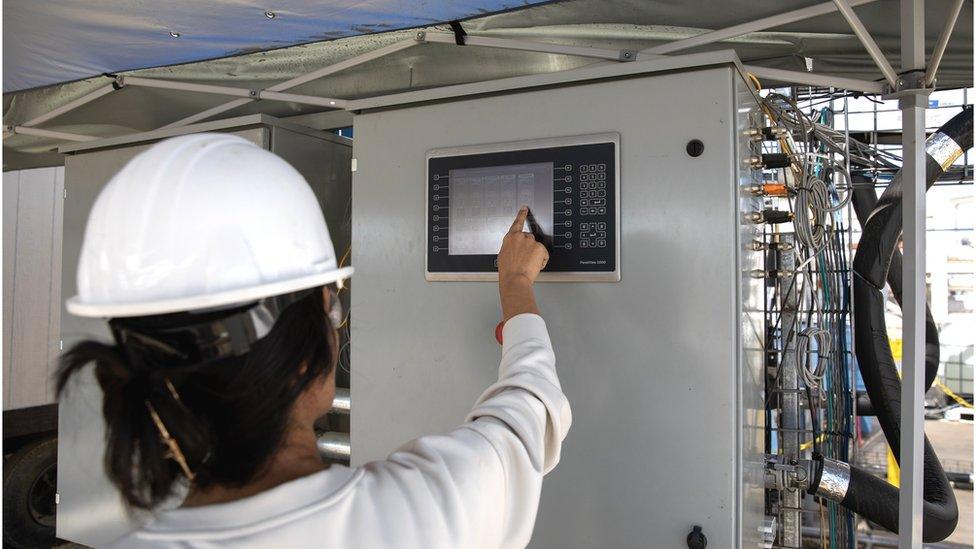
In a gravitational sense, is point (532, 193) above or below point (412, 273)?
above

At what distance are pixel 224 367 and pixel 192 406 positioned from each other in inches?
2.5

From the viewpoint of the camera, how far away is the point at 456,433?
0.94m

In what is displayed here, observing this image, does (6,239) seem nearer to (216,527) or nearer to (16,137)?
(16,137)

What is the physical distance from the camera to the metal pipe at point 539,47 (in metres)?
1.77

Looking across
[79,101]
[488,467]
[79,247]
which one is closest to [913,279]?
[488,467]

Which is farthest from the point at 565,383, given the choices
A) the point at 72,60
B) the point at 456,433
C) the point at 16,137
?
the point at 16,137

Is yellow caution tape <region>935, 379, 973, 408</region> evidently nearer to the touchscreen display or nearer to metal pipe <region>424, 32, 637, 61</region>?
metal pipe <region>424, 32, 637, 61</region>

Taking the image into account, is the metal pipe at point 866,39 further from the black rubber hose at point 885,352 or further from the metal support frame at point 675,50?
the black rubber hose at point 885,352

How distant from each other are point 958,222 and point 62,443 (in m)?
8.97

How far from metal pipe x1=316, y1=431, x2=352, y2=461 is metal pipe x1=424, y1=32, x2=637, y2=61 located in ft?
4.45

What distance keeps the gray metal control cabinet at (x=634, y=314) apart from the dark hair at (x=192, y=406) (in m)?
0.82

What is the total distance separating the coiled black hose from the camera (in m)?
1.86

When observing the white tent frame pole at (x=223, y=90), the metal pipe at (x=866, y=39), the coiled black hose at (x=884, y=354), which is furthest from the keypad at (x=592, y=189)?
the white tent frame pole at (x=223, y=90)

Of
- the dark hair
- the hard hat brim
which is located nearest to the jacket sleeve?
the dark hair
